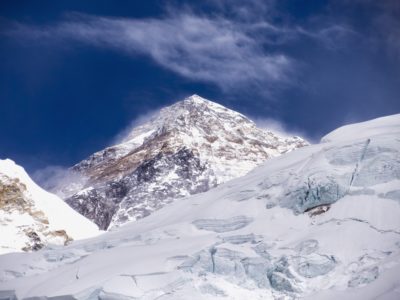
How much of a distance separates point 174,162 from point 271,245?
85965 millimetres

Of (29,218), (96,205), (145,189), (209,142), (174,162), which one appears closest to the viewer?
(29,218)

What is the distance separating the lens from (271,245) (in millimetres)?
26781

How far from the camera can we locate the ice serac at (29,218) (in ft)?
179

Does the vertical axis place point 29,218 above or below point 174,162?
below

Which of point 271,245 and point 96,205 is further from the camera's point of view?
point 96,205

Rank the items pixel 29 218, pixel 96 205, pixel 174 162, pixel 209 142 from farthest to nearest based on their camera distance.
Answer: pixel 209 142, pixel 174 162, pixel 96 205, pixel 29 218

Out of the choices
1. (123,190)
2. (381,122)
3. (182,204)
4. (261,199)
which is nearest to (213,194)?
(182,204)

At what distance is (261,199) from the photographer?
101 feet

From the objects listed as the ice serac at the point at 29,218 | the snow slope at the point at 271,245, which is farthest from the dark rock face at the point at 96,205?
the snow slope at the point at 271,245

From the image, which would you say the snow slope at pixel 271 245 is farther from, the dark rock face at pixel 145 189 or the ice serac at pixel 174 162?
the dark rock face at pixel 145 189

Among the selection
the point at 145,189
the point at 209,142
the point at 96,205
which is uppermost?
the point at 209,142

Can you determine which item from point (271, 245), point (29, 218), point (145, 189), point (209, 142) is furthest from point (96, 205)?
point (271, 245)

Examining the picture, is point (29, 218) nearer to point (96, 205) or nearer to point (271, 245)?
point (271, 245)

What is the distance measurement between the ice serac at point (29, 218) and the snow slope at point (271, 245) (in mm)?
21284
